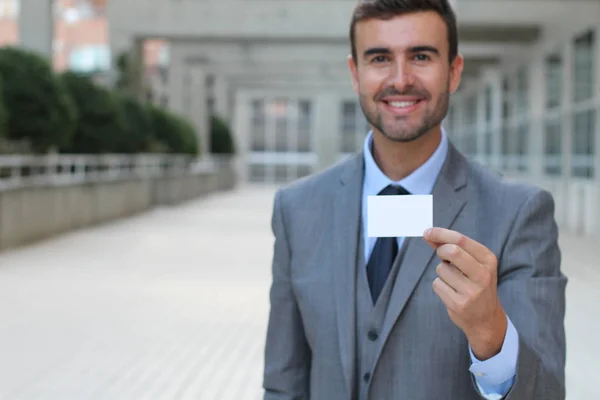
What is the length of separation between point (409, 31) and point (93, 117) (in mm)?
18236

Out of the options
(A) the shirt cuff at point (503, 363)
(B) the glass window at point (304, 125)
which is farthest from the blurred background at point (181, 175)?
(B) the glass window at point (304, 125)

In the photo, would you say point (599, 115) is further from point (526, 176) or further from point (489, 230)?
point (489, 230)

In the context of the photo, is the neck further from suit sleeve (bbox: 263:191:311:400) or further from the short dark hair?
suit sleeve (bbox: 263:191:311:400)

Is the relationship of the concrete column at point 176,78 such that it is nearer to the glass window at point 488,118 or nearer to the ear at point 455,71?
the glass window at point 488,118

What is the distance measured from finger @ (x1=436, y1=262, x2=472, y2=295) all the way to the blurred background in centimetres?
461

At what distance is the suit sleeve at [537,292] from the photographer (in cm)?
183

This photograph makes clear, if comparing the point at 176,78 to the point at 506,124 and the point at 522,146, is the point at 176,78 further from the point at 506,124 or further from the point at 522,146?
the point at 522,146

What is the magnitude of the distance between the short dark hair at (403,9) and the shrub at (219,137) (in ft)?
124

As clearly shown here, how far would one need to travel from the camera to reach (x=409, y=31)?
1968 millimetres

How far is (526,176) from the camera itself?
2506cm

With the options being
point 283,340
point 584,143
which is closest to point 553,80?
point 584,143

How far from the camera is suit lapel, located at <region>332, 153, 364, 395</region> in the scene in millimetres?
1993

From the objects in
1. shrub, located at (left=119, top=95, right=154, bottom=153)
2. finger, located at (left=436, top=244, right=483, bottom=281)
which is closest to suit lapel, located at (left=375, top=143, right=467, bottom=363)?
finger, located at (left=436, top=244, right=483, bottom=281)

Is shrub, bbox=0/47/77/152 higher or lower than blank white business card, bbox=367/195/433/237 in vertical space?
higher
